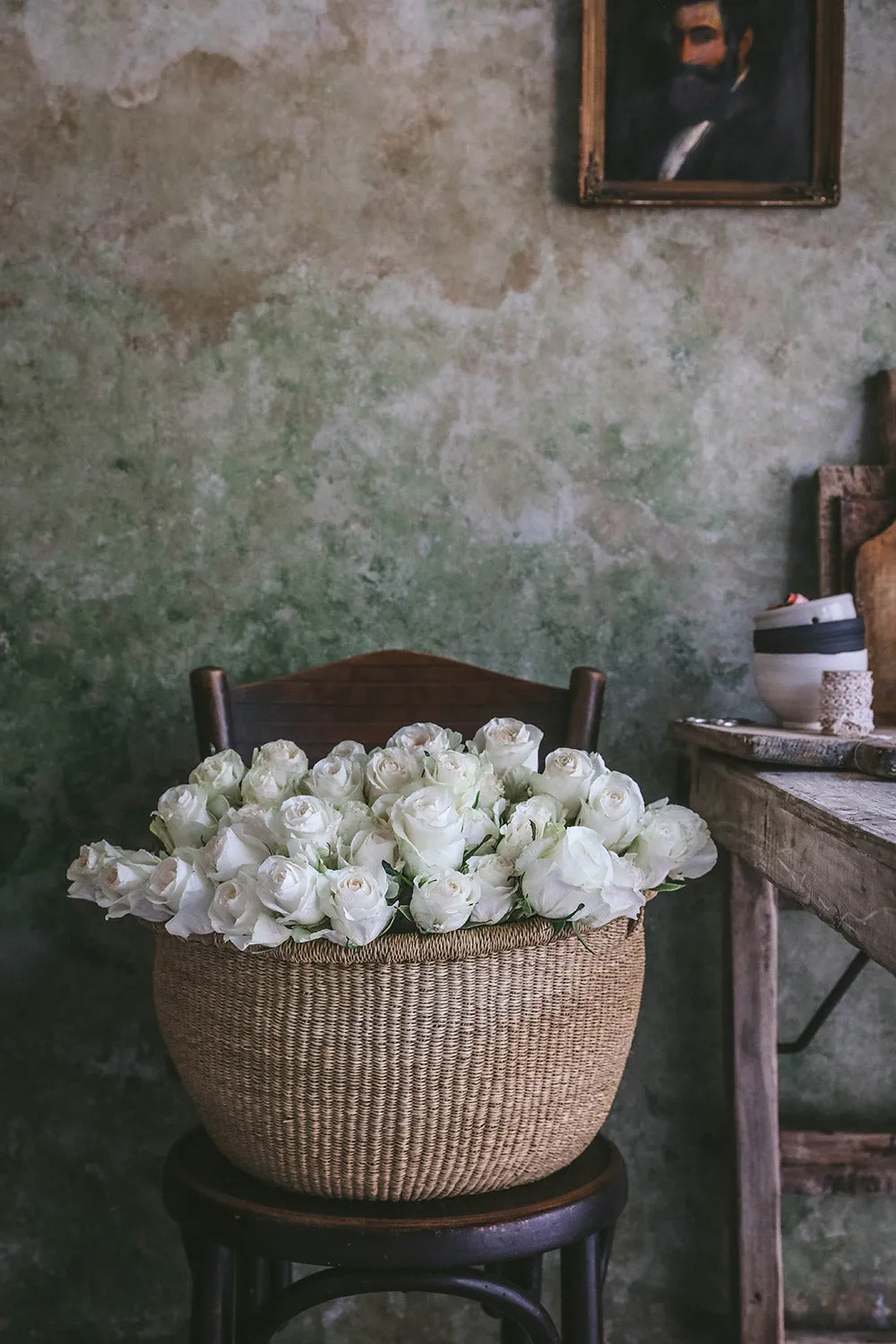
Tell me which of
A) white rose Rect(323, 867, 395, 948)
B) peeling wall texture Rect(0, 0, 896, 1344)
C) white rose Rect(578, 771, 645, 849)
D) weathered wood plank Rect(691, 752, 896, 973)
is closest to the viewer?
weathered wood plank Rect(691, 752, 896, 973)

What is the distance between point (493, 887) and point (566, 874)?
6cm

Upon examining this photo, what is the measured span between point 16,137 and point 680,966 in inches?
61.4

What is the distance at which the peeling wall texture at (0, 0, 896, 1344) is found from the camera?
5.51ft

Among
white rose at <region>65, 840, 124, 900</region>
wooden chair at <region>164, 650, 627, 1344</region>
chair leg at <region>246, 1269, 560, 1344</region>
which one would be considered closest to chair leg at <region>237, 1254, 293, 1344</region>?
wooden chair at <region>164, 650, 627, 1344</region>

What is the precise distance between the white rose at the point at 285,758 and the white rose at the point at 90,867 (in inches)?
6.5

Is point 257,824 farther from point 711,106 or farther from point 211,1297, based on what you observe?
point 711,106

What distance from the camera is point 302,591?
168 cm

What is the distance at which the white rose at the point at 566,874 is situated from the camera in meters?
0.93

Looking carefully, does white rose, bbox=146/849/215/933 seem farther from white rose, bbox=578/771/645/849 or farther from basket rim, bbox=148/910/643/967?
white rose, bbox=578/771/645/849

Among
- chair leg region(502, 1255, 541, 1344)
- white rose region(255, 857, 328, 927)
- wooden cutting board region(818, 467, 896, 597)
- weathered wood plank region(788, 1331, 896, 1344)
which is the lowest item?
weathered wood plank region(788, 1331, 896, 1344)

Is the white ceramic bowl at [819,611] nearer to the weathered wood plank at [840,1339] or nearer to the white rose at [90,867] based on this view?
the white rose at [90,867]

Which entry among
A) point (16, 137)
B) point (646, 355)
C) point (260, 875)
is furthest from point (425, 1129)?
point (16, 137)

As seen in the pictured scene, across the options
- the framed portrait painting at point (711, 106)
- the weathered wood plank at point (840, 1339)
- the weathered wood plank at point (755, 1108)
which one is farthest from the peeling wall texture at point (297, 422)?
the weathered wood plank at point (840, 1339)

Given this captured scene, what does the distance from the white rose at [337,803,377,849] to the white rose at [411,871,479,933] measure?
86 millimetres
